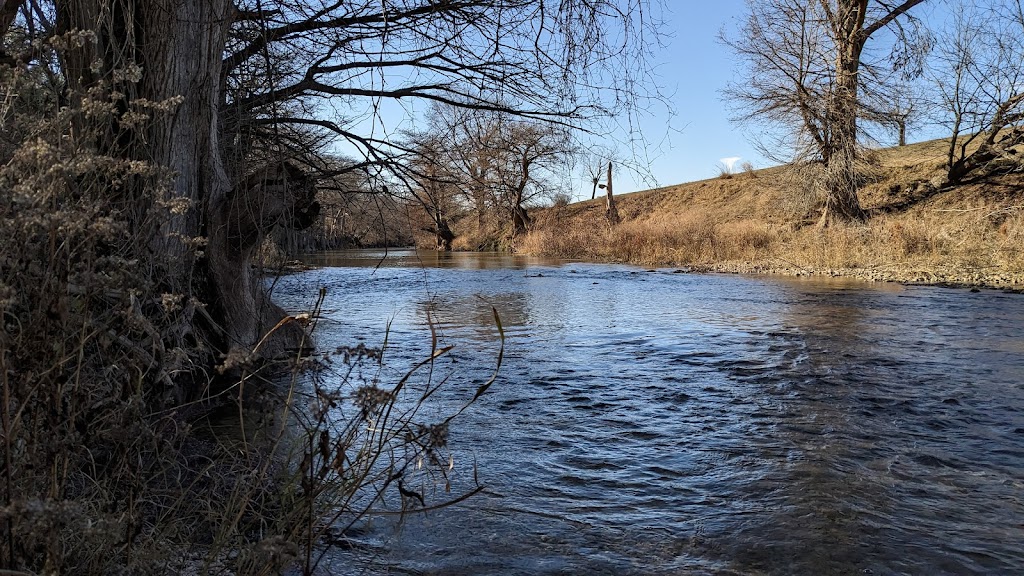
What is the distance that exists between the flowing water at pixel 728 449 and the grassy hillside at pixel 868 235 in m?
8.09

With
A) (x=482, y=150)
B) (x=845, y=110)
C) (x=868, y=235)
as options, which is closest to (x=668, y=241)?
(x=845, y=110)

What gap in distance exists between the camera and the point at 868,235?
21.7 metres

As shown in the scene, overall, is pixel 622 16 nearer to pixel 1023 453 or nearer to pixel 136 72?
pixel 136 72

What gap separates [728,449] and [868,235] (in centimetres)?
1935

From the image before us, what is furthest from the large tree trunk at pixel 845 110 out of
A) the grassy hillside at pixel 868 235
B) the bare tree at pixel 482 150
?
the bare tree at pixel 482 150

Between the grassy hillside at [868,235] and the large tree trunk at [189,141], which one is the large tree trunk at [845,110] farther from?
the large tree trunk at [189,141]

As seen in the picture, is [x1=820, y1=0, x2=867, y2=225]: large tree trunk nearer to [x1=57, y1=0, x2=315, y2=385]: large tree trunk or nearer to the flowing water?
the flowing water

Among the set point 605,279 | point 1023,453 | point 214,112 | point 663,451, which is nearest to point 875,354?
point 1023,453

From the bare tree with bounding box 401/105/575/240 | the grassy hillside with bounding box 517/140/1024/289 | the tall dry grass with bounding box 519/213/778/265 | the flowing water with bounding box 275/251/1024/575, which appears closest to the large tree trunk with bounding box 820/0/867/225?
the grassy hillside with bounding box 517/140/1024/289

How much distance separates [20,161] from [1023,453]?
5.72m

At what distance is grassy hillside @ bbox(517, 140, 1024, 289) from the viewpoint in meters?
18.0

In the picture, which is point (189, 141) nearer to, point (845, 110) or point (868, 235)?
point (868, 235)

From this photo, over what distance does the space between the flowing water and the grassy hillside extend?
8090 millimetres

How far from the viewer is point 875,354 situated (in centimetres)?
827
